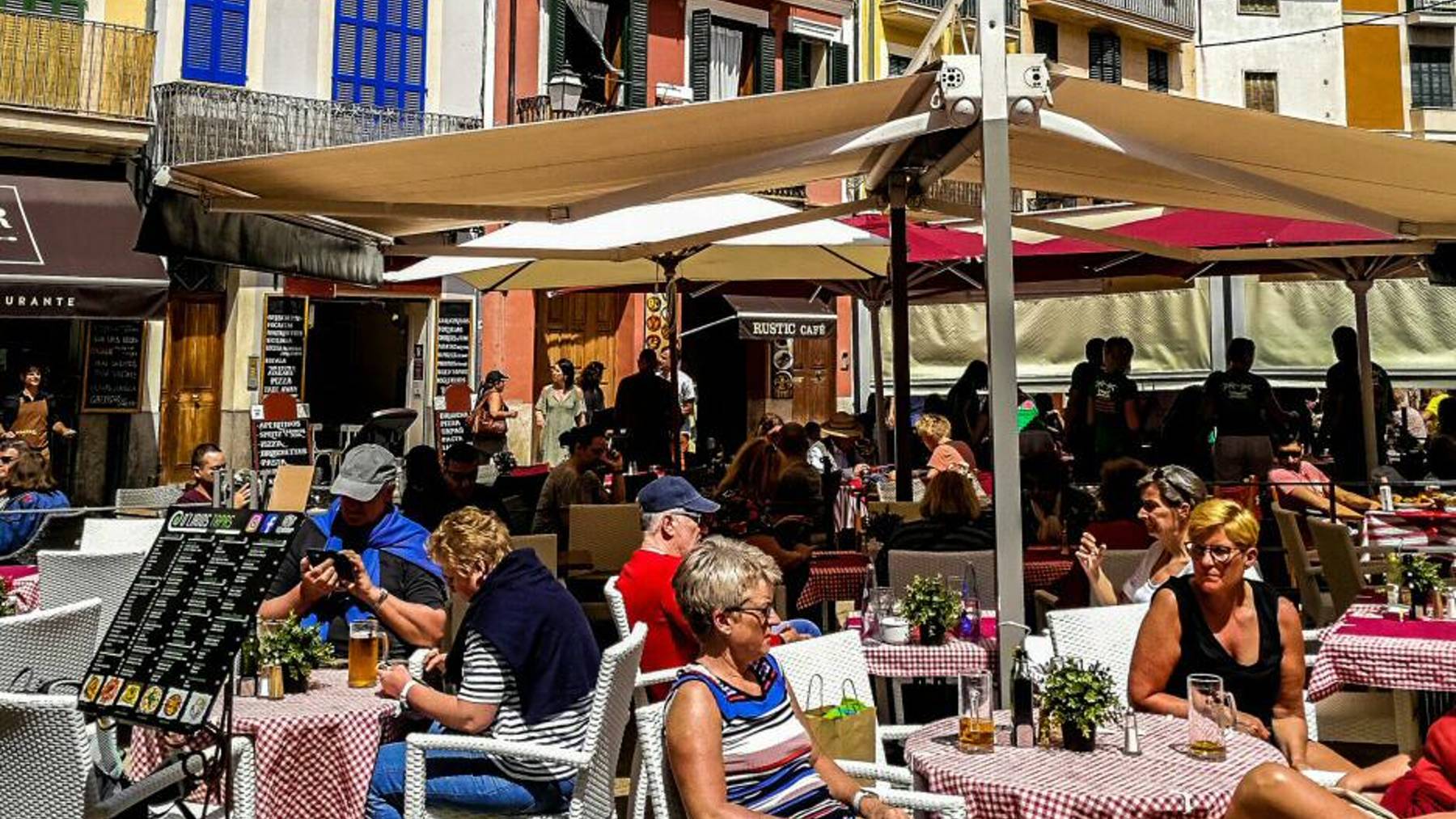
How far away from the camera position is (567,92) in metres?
18.8

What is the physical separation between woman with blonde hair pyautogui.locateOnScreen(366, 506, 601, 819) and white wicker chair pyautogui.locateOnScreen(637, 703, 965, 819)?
0.54 metres

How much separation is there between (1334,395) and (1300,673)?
789cm

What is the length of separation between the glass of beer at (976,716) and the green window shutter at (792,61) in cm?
→ 2294

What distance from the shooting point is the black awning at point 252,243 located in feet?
19.2

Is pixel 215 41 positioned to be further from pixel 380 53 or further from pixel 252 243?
pixel 252 243

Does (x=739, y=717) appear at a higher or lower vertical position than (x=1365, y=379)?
lower

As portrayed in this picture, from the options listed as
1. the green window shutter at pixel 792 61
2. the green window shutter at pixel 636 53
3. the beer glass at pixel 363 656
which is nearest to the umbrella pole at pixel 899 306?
the beer glass at pixel 363 656

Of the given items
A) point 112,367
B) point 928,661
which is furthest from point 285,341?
point 928,661

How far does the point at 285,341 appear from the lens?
62.0 feet

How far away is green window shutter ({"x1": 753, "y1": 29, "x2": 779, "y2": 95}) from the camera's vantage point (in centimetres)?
2522

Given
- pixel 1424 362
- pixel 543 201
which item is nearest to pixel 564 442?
pixel 543 201

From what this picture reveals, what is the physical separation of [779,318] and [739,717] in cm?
1924

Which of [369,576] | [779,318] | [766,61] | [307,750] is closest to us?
[307,750]

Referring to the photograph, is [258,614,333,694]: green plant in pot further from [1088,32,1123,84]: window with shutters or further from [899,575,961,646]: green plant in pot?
[1088,32,1123,84]: window with shutters
